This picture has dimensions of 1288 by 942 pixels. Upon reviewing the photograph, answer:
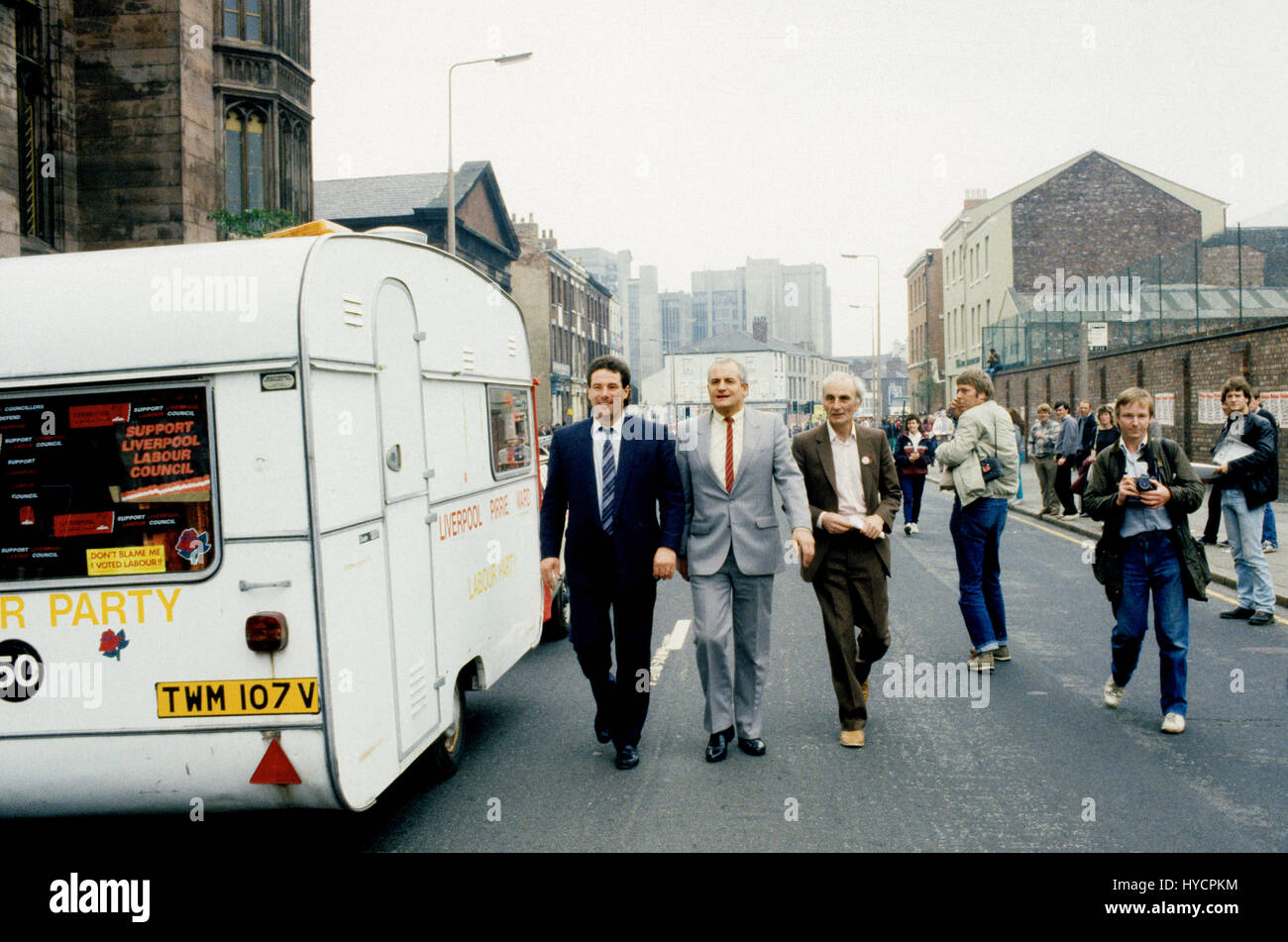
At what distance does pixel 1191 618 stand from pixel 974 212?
164 feet

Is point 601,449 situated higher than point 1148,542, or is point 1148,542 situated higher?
point 601,449

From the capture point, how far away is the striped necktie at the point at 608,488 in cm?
544

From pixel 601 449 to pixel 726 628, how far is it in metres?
1.15

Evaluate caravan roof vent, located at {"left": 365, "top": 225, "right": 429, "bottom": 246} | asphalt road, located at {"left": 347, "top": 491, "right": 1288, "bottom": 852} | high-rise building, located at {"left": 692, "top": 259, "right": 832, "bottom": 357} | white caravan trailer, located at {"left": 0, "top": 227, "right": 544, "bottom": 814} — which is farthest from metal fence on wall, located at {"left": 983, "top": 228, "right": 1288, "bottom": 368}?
high-rise building, located at {"left": 692, "top": 259, "right": 832, "bottom": 357}

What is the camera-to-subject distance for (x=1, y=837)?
486cm

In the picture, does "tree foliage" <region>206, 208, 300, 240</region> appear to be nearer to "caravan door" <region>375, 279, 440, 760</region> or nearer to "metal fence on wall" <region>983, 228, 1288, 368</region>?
"caravan door" <region>375, 279, 440, 760</region>

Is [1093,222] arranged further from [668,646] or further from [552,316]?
[668,646]

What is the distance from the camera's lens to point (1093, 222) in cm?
4816

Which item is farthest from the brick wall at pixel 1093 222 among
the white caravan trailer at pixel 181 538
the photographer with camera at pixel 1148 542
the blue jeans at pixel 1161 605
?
the white caravan trailer at pixel 181 538

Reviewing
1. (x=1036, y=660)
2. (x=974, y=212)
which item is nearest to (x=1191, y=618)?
(x=1036, y=660)

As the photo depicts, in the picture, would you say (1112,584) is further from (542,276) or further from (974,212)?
(542,276)

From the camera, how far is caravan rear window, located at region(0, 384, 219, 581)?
3.84 metres

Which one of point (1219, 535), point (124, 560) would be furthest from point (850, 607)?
point (1219, 535)

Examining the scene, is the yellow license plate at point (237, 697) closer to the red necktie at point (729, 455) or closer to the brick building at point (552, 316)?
the red necktie at point (729, 455)
